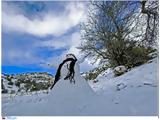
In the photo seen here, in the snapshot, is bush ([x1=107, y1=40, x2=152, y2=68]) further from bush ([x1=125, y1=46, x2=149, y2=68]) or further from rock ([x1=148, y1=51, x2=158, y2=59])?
rock ([x1=148, y1=51, x2=158, y2=59])

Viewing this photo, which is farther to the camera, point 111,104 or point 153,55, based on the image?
point 153,55

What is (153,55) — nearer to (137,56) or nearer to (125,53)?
(137,56)

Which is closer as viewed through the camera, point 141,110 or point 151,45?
point 141,110

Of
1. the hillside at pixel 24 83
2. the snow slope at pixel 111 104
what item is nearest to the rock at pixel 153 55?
the hillside at pixel 24 83

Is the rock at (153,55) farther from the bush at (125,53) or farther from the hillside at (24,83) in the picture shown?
the hillside at (24,83)

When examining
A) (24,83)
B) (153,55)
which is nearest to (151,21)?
(153,55)

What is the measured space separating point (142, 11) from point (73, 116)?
6.68m

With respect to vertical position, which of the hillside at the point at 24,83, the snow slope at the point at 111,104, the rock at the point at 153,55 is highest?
the rock at the point at 153,55

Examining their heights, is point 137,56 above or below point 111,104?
above

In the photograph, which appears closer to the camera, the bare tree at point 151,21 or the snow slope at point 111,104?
the snow slope at point 111,104

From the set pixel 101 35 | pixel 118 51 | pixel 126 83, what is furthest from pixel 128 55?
pixel 126 83

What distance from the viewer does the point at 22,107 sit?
7.31m

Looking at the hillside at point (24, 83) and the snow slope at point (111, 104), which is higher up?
the hillside at point (24, 83)

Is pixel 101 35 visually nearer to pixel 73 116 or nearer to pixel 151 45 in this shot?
pixel 151 45
